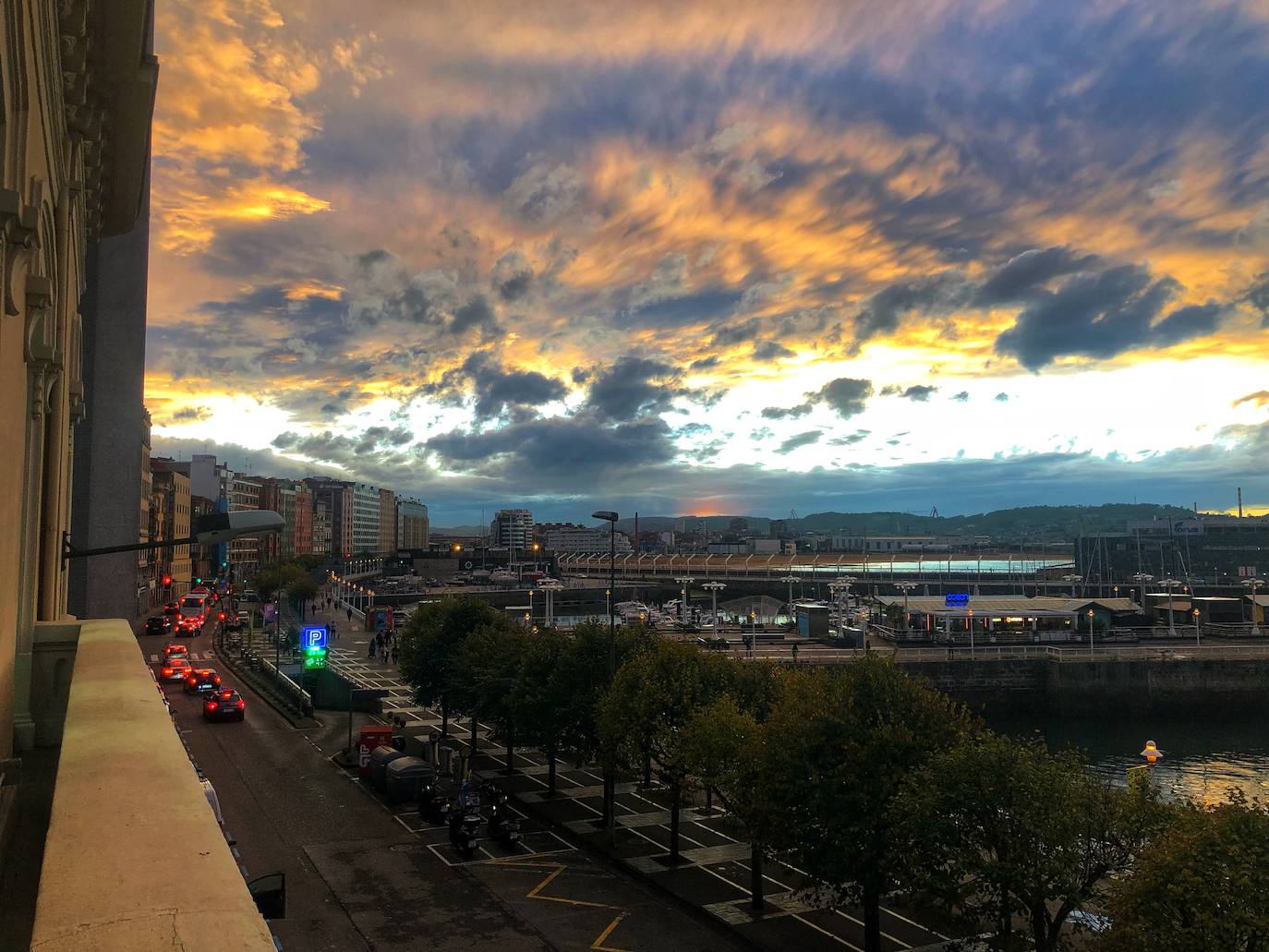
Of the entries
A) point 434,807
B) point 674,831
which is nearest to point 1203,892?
point 674,831

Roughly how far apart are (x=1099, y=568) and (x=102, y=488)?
6424 inches

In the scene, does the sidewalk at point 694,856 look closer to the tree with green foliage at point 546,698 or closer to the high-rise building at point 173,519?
the tree with green foliage at point 546,698

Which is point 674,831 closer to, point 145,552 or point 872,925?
point 872,925

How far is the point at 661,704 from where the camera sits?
28.2 metres

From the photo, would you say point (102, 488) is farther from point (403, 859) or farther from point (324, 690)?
point (403, 859)

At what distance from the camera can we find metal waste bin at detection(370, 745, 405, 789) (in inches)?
1344

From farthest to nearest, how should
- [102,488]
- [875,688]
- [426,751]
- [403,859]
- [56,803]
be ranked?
Answer: [102,488] → [426,751] → [403,859] → [875,688] → [56,803]

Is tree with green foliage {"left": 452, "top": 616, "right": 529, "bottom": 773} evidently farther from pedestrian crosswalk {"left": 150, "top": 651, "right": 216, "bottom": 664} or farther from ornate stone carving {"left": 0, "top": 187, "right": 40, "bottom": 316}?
pedestrian crosswalk {"left": 150, "top": 651, "right": 216, "bottom": 664}

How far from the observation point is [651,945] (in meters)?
21.8

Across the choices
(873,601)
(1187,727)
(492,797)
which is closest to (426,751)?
(492,797)

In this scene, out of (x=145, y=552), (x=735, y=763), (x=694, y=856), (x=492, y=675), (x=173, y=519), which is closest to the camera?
(x=735, y=763)

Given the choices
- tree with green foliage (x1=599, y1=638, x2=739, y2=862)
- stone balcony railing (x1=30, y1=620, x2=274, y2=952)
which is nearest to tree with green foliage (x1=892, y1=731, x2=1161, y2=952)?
tree with green foliage (x1=599, y1=638, x2=739, y2=862)

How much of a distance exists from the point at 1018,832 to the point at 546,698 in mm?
19266

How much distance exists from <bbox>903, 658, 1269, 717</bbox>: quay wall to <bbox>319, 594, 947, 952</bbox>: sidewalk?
37.2 meters
